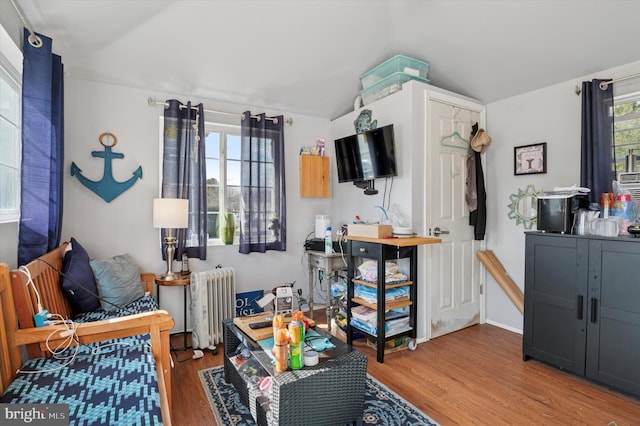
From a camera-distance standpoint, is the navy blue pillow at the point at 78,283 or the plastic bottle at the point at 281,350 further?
the navy blue pillow at the point at 78,283

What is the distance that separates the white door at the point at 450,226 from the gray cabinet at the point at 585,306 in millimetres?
666

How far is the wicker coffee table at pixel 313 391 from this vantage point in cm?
147

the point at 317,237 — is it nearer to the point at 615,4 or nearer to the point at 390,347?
the point at 390,347

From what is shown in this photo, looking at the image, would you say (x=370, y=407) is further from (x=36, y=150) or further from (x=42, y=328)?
(x=36, y=150)

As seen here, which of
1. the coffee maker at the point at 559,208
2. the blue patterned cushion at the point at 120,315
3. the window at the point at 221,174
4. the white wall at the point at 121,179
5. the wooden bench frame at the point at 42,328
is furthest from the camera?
the window at the point at 221,174

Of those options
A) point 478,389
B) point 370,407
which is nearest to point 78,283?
point 370,407

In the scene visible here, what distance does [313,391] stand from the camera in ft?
5.01

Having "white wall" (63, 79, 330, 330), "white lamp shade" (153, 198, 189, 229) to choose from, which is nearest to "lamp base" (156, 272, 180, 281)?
"white wall" (63, 79, 330, 330)

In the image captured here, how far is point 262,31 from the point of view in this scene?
2.63 metres

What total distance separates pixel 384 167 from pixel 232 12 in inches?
69.8

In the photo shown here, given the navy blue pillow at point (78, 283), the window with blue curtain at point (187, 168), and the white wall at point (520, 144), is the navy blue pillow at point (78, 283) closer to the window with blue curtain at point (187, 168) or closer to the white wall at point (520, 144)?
the window with blue curtain at point (187, 168)

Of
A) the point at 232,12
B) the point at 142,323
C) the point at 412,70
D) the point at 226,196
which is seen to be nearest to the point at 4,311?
the point at 142,323

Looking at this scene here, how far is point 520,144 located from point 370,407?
276 cm

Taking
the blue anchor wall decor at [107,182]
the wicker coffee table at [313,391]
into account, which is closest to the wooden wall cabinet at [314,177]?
the blue anchor wall decor at [107,182]
